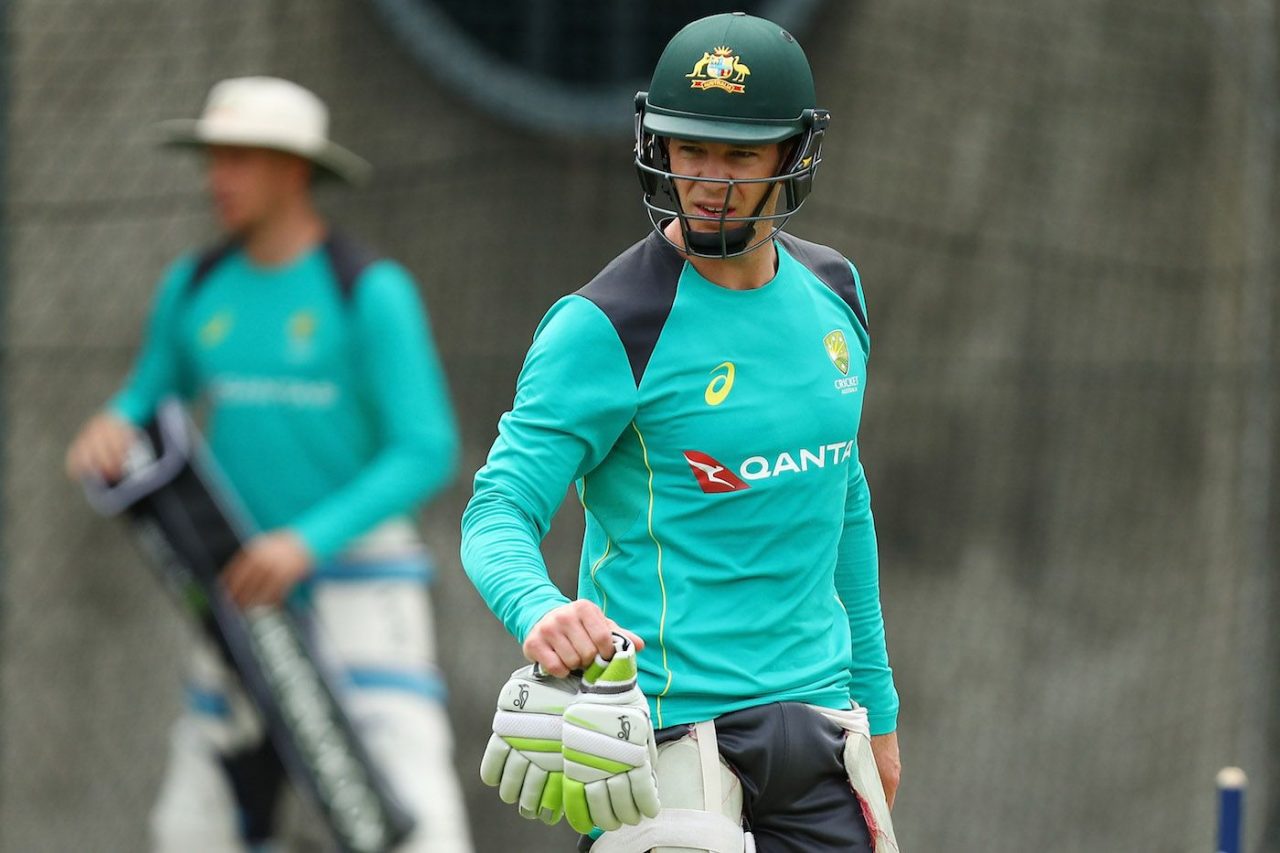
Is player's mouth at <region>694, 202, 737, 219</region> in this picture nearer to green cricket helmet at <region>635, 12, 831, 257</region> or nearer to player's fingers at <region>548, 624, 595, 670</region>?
green cricket helmet at <region>635, 12, 831, 257</region>

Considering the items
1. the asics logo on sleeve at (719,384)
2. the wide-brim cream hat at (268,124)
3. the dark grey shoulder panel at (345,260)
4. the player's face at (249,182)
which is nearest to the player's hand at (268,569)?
the dark grey shoulder panel at (345,260)

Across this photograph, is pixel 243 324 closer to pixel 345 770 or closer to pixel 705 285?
pixel 345 770

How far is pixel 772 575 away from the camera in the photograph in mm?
3213

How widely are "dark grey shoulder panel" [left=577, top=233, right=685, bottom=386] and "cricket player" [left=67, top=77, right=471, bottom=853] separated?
234 cm

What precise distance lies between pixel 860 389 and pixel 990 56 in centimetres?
447

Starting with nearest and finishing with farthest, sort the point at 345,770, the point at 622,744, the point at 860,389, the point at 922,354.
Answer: the point at 622,744 → the point at 860,389 → the point at 345,770 → the point at 922,354

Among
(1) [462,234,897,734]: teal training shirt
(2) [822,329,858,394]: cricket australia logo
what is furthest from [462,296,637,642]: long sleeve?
(2) [822,329,858,394]: cricket australia logo

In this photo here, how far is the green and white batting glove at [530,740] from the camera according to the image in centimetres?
284

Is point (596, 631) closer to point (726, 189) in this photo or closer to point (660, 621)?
point (660, 621)

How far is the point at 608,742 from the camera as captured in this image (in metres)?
2.78

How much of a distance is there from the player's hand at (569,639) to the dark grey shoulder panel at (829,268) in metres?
0.93

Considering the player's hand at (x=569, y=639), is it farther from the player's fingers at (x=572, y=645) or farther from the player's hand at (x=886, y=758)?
the player's hand at (x=886, y=758)

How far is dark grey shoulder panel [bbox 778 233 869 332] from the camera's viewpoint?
3463mm

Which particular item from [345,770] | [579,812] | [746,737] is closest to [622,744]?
[579,812]
